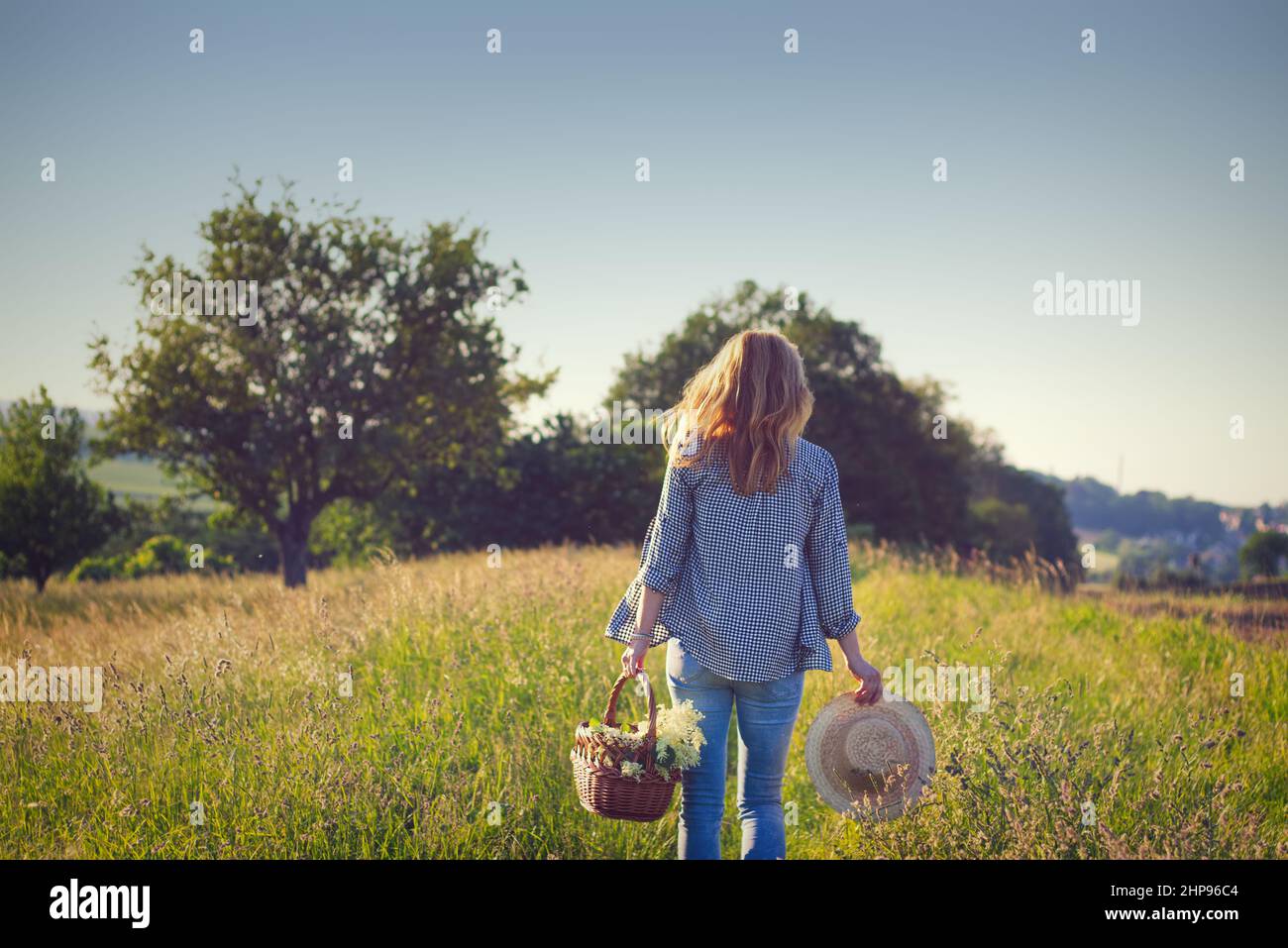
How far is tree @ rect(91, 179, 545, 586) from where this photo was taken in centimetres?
1514

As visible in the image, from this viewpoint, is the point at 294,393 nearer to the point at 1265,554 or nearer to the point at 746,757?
the point at 746,757

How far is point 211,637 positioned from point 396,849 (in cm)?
264

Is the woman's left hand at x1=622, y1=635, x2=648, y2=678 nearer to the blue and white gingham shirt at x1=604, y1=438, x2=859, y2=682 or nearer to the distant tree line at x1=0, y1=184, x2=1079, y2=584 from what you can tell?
the blue and white gingham shirt at x1=604, y1=438, x2=859, y2=682

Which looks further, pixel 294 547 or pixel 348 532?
pixel 348 532

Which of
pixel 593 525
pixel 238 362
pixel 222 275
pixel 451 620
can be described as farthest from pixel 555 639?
pixel 593 525

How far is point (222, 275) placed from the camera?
1560cm

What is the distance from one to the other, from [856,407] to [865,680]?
28626mm

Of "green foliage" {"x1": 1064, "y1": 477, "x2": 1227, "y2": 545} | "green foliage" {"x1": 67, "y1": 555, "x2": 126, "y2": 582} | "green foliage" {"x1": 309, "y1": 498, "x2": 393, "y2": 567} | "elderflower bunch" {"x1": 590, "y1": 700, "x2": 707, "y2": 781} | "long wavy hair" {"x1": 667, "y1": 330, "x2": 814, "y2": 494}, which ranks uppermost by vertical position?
"long wavy hair" {"x1": 667, "y1": 330, "x2": 814, "y2": 494}

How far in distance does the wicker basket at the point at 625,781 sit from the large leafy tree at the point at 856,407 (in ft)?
88.1

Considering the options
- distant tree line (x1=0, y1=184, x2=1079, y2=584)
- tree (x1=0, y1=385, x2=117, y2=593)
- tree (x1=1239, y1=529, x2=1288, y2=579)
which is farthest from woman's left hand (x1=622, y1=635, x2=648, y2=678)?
tree (x1=0, y1=385, x2=117, y2=593)

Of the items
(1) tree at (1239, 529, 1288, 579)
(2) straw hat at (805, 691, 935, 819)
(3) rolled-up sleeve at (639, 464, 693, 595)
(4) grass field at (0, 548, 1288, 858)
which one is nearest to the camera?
(3) rolled-up sleeve at (639, 464, 693, 595)

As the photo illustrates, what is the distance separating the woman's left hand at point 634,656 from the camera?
3.23 meters

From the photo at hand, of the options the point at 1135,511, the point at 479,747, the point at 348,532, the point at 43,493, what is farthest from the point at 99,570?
the point at 1135,511

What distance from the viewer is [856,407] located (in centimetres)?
3106
